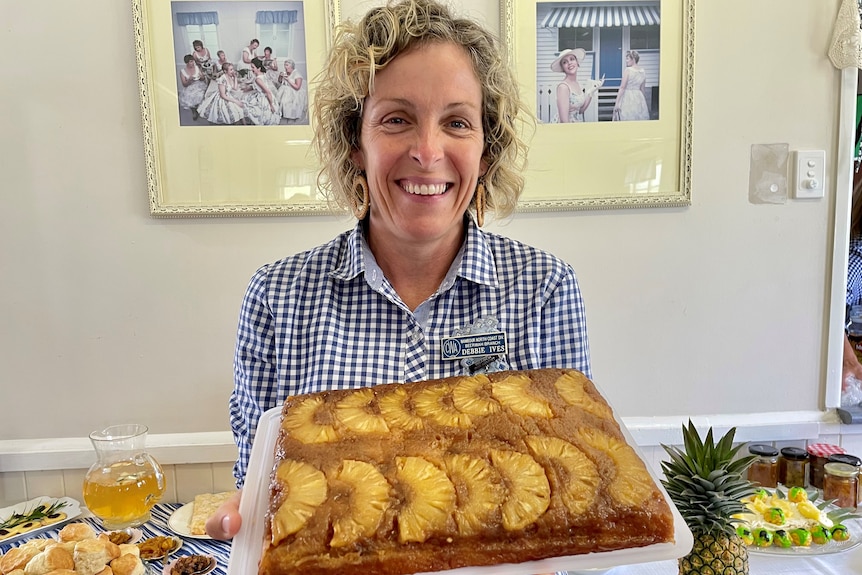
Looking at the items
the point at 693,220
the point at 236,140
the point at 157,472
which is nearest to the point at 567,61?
the point at 693,220

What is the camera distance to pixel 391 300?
4.21ft

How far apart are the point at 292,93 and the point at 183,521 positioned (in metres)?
1.34

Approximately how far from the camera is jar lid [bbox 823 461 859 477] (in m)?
1.80

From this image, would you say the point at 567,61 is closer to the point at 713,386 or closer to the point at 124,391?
the point at 713,386

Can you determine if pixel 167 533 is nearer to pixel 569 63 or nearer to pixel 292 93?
pixel 292 93

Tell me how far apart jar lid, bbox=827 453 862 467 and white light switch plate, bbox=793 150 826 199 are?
86 cm

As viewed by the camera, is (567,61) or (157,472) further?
(567,61)

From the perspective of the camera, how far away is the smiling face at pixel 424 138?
1176 millimetres

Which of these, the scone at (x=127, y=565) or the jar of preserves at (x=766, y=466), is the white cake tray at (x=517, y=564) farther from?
the jar of preserves at (x=766, y=466)

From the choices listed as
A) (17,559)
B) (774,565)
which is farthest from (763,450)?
(17,559)

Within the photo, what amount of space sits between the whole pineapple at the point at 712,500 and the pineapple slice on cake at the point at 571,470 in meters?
0.43

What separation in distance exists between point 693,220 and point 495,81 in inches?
43.4

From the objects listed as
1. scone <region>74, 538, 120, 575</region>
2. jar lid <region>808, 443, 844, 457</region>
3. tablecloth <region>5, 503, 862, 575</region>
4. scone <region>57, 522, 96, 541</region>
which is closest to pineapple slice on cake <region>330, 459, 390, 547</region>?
tablecloth <region>5, 503, 862, 575</region>

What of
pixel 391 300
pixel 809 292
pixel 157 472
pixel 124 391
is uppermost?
pixel 391 300
